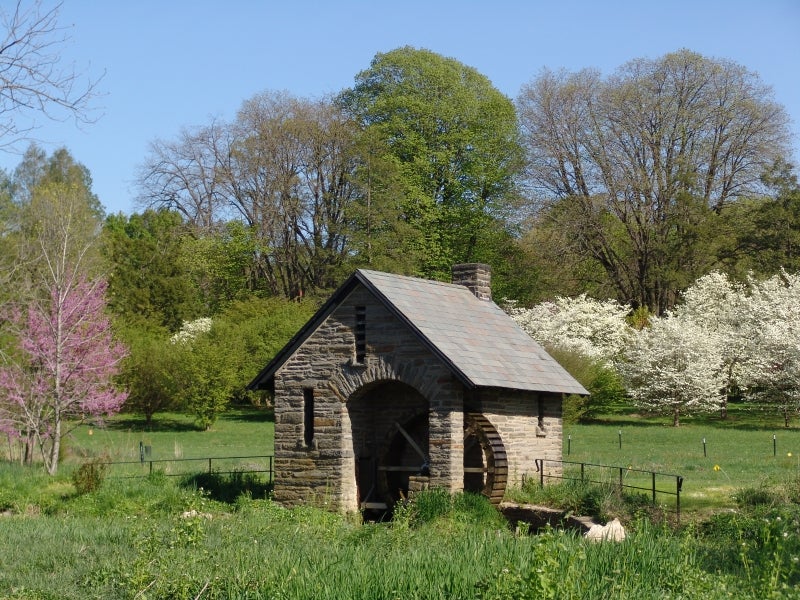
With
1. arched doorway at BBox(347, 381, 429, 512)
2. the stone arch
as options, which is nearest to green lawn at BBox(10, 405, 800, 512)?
arched doorway at BBox(347, 381, 429, 512)

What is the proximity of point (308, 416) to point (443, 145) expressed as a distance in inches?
1253

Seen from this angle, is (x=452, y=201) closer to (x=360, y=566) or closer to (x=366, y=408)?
(x=366, y=408)

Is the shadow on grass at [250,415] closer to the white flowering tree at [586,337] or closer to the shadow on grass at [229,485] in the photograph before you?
the white flowering tree at [586,337]

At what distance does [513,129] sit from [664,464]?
30857 mm

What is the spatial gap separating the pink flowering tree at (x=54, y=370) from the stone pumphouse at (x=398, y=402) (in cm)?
825

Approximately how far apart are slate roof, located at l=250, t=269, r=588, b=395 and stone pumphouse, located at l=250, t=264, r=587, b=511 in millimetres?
39

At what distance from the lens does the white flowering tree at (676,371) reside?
4012 cm

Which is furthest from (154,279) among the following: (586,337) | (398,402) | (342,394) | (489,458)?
(489,458)

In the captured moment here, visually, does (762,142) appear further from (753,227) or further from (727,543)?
(727,543)

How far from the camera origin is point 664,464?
28.1 meters

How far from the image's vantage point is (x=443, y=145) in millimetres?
54656

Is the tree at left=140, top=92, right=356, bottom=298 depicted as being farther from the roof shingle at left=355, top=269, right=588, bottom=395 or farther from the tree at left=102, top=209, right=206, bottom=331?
the roof shingle at left=355, top=269, right=588, bottom=395

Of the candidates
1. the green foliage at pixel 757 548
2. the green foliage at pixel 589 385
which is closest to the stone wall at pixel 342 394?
the green foliage at pixel 757 548

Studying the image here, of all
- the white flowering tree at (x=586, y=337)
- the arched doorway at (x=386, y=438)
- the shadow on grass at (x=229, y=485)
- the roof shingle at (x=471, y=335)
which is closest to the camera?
the roof shingle at (x=471, y=335)
